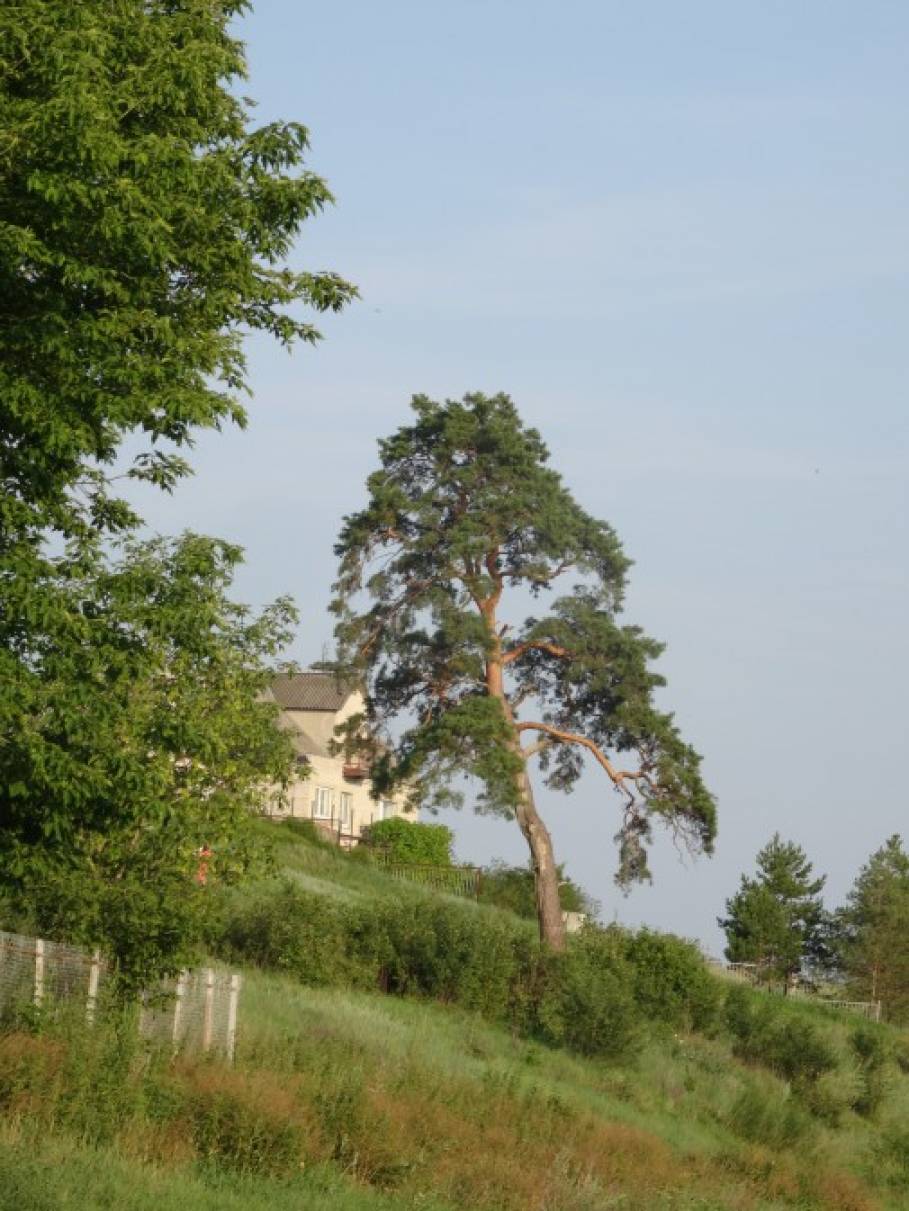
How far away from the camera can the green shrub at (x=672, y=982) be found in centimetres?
4212

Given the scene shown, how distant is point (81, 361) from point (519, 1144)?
405 inches

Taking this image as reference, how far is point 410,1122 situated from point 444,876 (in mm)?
41955

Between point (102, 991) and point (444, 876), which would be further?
point (444, 876)

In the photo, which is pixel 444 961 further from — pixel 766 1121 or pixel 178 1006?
pixel 178 1006

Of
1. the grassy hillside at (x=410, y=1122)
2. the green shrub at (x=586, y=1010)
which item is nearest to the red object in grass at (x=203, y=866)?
the grassy hillside at (x=410, y=1122)

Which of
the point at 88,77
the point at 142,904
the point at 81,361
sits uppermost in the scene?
the point at 88,77

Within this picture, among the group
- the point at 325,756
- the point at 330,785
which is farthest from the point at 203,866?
the point at 330,785

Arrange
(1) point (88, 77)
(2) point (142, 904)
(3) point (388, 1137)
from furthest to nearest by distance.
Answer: (2) point (142, 904), (3) point (388, 1137), (1) point (88, 77)

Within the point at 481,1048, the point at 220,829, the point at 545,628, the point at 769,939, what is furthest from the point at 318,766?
the point at 220,829

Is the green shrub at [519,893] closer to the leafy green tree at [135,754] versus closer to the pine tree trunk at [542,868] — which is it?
the pine tree trunk at [542,868]

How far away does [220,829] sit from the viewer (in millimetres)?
21688

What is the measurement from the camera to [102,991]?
19.9 m

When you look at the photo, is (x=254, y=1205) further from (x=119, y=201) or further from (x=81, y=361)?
(x=119, y=201)

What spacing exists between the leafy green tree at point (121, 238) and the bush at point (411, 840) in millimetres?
51519
